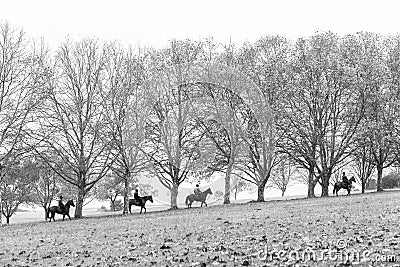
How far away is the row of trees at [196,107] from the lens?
4059cm

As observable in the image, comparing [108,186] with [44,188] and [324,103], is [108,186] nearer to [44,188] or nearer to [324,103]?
[44,188]

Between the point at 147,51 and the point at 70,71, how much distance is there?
871 centimetres

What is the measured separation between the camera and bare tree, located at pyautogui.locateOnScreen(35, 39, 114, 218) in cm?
4416

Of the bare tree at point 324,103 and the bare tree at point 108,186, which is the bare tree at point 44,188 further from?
the bare tree at point 324,103

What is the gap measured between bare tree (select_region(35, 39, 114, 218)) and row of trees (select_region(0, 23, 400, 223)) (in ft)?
0.44

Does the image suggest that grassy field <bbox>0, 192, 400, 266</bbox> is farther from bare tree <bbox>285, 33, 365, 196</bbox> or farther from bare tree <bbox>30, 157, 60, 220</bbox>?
bare tree <bbox>30, 157, 60, 220</bbox>

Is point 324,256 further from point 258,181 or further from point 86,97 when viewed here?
point 86,97

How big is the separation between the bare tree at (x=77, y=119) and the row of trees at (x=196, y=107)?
0.44 feet

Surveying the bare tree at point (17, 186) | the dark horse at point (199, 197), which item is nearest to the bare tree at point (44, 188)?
the bare tree at point (17, 186)

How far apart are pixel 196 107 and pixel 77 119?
12172 mm

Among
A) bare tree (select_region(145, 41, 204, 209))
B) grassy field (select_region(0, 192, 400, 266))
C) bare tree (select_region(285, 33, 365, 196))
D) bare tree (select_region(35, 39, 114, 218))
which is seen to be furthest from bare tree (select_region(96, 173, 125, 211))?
grassy field (select_region(0, 192, 400, 266))

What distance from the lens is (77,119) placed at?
4506 centimetres

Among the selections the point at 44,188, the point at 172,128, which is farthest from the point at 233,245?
the point at 44,188

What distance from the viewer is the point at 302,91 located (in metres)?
50.5
